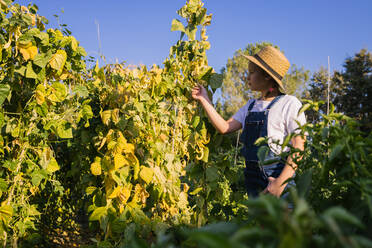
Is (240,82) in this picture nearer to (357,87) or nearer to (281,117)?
(357,87)

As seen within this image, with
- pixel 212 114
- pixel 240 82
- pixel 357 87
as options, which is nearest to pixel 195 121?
pixel 212 114

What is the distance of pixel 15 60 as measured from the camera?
167cm

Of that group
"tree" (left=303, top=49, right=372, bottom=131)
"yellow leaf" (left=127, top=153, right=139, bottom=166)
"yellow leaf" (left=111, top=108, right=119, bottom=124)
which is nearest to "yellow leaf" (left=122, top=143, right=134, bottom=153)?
"yellow leaf" (left=127, top=153, right=139, bottom=166)

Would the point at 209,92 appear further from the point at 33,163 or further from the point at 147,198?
the point at 33,163

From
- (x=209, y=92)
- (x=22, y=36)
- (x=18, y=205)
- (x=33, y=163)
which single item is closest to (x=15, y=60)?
(x=22, y=36)

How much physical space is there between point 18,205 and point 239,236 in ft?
6.40

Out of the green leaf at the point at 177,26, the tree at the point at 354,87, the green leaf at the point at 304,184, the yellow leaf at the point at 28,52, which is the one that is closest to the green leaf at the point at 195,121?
the green leaf at the point at 177,26

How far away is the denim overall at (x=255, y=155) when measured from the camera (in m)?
1.47

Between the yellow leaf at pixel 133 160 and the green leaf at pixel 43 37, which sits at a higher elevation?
the green leaf at pixel 43 37

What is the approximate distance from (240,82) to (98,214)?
18646mm

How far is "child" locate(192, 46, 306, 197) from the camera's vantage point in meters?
1.46

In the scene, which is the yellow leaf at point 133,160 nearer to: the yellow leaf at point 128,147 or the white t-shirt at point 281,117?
the yellow leaf at point 128,147

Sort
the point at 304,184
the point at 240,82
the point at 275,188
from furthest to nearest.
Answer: the point at 240,82 < the point at 275,188 < the point at 304,184

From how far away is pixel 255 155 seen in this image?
4.98 feet
